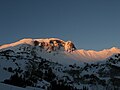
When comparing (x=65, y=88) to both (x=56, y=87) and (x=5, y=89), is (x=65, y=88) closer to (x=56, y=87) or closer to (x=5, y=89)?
(x=56, y=87)

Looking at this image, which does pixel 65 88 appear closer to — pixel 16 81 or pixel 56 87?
pixel 56 87

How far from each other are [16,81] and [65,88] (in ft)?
61.3

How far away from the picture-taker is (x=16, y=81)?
100 m

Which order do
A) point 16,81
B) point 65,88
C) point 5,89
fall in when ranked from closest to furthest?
point 5,89 → point 16,81 → point 65,88

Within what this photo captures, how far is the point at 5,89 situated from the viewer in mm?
51688

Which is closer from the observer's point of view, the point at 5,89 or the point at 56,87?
the point at 5,89

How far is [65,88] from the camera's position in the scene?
106750 millimetres

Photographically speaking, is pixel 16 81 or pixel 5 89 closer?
pixel 5 89

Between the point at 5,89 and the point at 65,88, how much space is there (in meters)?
56.9

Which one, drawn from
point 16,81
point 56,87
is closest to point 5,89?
point 16,81

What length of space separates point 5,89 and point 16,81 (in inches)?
1935

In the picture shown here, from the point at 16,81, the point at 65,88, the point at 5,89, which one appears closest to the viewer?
the point at 5,89

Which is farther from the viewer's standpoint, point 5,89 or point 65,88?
point 65,88

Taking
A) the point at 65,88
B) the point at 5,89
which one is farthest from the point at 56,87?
the point at 5,89
